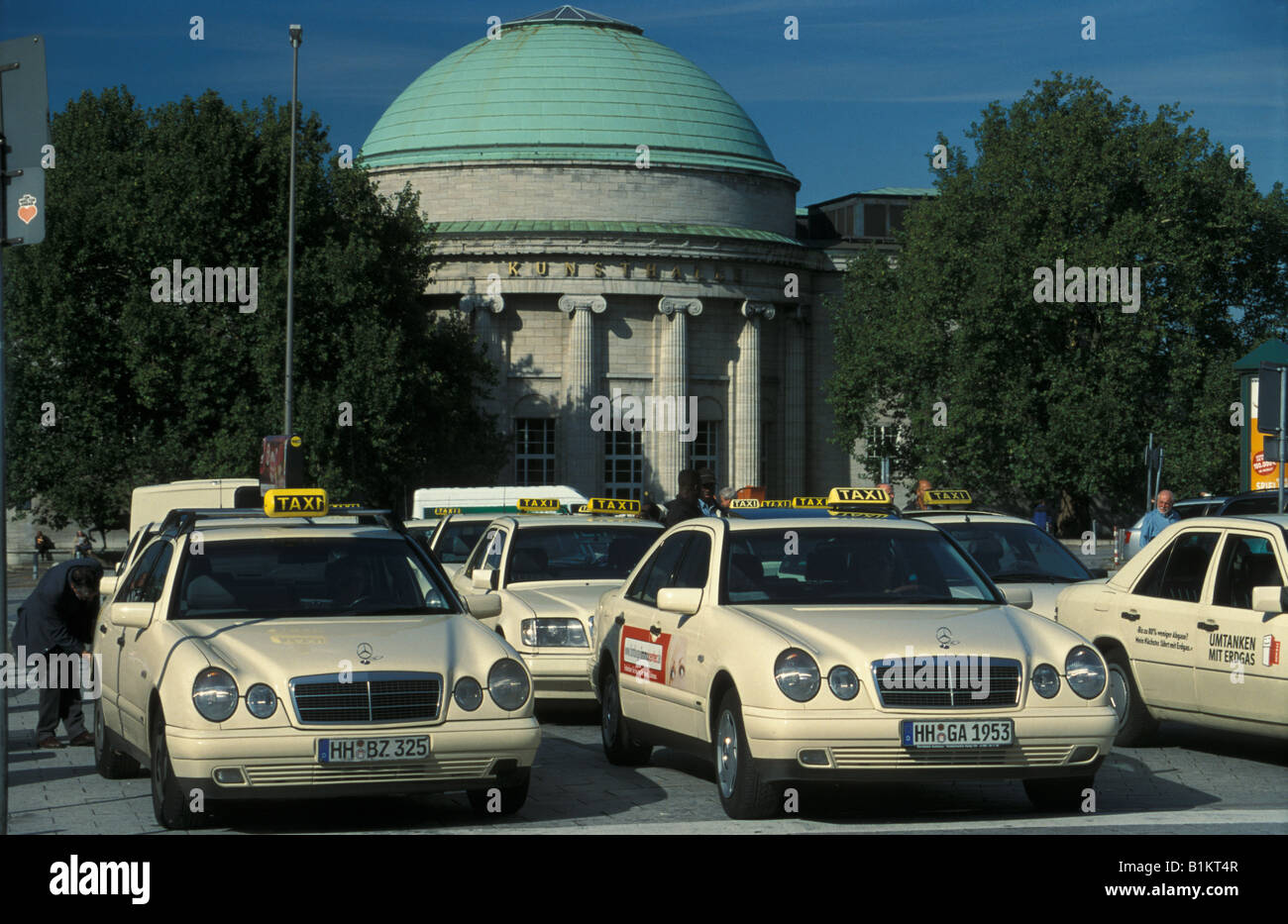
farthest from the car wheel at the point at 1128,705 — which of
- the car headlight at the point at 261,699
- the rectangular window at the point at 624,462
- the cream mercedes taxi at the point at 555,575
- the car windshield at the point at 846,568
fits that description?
the rectangular window at the point at 624,462

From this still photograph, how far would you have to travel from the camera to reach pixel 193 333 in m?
44.1

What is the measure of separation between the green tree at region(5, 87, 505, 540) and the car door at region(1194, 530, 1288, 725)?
3415 centimetres

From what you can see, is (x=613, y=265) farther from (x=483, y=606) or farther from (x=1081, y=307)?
(x=483, y=606)

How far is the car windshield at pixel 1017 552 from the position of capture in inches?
595

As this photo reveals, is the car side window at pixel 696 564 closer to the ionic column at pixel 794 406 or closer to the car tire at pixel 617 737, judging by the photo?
the car tire at pixel 617 737

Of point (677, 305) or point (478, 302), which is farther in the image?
point (677, 305)

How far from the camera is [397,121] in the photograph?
67.2 meters

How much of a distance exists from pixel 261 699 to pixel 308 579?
162cm

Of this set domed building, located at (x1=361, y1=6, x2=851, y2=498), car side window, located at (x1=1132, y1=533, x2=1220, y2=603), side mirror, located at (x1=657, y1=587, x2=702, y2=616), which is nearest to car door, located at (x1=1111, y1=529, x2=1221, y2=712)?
car side window, located at (x1=1132, y1=533, x2=1220, y2=603)

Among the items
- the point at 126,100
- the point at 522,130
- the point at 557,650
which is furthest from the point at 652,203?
the point at 557,650

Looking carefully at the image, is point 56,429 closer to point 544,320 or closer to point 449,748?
point 544,320

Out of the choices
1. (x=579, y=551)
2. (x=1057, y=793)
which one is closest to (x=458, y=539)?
(x=579, y=551)

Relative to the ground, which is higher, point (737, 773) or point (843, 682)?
point (843, 682)
